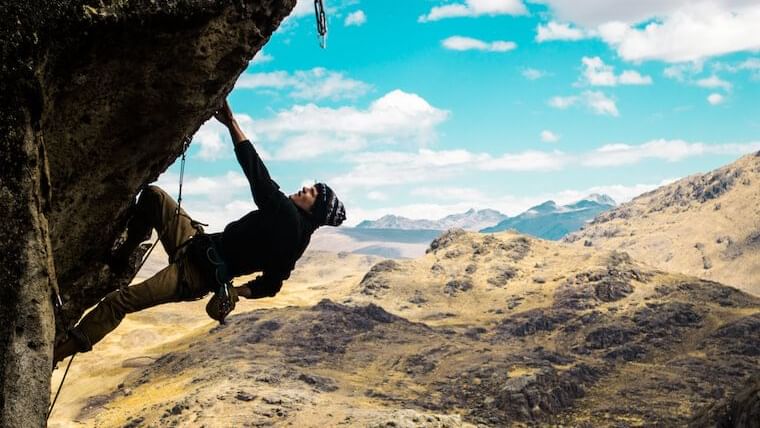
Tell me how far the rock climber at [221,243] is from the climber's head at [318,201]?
16 millimetres

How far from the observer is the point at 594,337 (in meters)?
100

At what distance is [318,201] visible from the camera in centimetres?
1120

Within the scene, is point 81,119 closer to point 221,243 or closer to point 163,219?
point 163,219

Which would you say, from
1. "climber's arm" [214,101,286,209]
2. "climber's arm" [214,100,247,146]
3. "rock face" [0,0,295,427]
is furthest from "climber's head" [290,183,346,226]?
"rock face" [0,0,295,427]

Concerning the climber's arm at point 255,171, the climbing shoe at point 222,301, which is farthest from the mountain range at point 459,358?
the climber's arm at point 255,171

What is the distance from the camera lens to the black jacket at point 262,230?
10.1 meters

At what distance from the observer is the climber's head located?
439 inches

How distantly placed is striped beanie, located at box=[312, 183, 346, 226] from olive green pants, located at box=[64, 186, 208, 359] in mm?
2190

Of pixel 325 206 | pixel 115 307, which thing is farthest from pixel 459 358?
pixel 115 307

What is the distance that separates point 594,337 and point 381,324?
33432 millimetres

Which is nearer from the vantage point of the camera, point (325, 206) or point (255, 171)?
point (255, 171)

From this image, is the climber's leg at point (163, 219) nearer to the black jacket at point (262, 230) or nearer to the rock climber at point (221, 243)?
the rock climber at point (221, 243)

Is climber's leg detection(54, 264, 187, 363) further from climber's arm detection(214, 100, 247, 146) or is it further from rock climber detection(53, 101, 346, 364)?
climber's arm detection(214, 100, 247, 146)

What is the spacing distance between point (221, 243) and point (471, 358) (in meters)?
74.7
